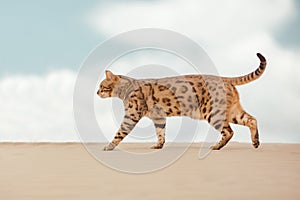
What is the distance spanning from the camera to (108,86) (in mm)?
6422

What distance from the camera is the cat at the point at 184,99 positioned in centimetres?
622

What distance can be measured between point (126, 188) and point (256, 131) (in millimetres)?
3420

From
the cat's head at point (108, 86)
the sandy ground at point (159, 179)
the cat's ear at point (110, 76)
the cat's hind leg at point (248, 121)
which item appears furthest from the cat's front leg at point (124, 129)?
the cat's hind leg at point (248, 121)

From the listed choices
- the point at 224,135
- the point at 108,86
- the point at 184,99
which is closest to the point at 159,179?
the point at 224,135

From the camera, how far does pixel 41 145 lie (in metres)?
7.09

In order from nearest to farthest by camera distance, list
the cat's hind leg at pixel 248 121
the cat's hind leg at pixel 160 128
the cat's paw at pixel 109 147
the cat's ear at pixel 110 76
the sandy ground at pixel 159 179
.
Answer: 1. the sandy ground at pixel 159 179
2. the cat's paw at pixel 109 147
3. the cat's hind leg at pixel 248 121
4. the cat's ear at pixel 110 76
5. the cat's hind leg at pixel 160 128

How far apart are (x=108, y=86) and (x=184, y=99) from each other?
114 centimetres

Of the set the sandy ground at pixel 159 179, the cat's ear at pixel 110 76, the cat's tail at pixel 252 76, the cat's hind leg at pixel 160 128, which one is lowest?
the sandy ground at pixel 159 179

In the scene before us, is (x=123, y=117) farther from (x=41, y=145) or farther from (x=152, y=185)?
(x=152, y=185)

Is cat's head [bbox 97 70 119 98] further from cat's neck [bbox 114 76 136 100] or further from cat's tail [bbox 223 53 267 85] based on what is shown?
cat's tail [bbox 223 53 267 85]

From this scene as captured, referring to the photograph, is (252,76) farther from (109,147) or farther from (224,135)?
(109,147)

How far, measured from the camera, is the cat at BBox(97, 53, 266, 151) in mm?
6223

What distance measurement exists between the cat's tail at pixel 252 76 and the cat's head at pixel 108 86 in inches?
65.2

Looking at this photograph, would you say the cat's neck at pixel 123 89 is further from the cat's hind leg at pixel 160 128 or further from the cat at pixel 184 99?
the cat's hind leg at pixel 160 128
